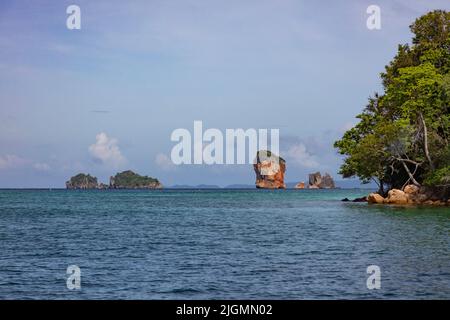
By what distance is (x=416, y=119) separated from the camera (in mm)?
71875

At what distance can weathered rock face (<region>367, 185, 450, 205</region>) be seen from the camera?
71.3 metres

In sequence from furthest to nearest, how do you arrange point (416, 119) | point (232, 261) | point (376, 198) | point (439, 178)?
point (376, 198)
point (416, 119)
point (439, 178)
point (232, 261)

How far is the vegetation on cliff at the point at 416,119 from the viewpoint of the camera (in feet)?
224

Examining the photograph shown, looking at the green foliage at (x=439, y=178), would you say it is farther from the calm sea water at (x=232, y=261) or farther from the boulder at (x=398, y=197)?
the calm sea water at (x=232, y=261)

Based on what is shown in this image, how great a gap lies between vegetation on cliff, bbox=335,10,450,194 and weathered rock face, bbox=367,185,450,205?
0.95 metres

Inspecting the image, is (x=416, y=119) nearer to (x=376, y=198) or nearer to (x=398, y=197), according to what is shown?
(x=398, y=197)

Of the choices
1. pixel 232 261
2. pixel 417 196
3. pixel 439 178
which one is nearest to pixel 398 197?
pixel 417 196

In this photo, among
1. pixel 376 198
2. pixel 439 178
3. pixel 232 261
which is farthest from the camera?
pixel 376 198

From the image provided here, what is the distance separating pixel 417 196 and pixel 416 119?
892 cm

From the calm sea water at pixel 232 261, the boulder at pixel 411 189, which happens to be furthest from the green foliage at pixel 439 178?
the calm sea water at pixel 232 261

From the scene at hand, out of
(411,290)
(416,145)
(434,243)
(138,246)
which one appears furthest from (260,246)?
(416,145)

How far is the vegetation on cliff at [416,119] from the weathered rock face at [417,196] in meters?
0.95

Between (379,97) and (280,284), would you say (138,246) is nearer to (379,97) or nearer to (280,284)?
(280,284)
